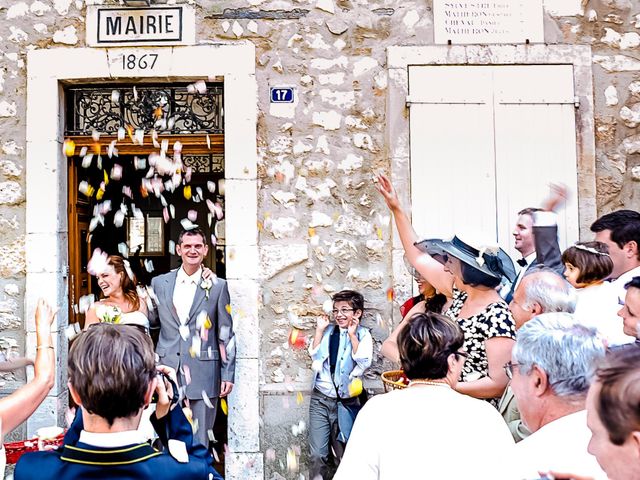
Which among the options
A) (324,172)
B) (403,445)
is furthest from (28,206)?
(403,445)

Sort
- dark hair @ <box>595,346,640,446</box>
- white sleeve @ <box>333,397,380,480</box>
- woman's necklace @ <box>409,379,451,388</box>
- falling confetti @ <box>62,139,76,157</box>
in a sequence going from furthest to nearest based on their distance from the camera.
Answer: falling confetti @ <box>62,139,76,157</box> → woman's necklace @ <box>409,379,451,388</box> → white sleeve @ <box>333,397,380,480</box> → dark hair @ <box>595,346,640,446</box>

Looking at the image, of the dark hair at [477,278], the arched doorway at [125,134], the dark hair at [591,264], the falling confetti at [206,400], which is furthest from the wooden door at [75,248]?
the dark hair at [591,264]

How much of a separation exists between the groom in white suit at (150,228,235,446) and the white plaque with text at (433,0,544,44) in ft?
7.44

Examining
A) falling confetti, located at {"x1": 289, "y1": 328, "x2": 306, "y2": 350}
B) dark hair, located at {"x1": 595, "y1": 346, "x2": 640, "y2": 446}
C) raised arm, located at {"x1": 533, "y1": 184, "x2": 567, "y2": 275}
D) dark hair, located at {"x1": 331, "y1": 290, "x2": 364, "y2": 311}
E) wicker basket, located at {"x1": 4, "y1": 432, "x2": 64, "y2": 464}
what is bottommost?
wicker basket, located at {"x1": 4, "y1": 432, "x2": 64, "y2": 464}

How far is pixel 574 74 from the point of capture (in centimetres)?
505

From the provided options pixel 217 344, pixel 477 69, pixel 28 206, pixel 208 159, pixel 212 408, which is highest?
pixel 477 69

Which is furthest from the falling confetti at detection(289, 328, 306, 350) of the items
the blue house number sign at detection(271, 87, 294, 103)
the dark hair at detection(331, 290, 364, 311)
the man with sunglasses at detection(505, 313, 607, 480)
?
the man with sunglasses at detection(505, 313, 607, 480)

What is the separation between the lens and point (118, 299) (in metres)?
4.86

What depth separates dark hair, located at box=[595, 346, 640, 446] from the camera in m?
1.24

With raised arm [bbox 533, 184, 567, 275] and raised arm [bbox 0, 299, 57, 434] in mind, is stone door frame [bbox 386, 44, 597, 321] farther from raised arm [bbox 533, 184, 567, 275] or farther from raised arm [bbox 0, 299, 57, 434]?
raised arm [bbox 0, 299, 57, 434]

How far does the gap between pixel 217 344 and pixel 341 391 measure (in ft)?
2.96

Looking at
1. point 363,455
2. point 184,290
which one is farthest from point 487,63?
point 363,455

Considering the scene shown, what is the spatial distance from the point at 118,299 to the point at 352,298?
5.16 ft

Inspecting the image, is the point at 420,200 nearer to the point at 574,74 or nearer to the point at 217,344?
the point at 574,74
